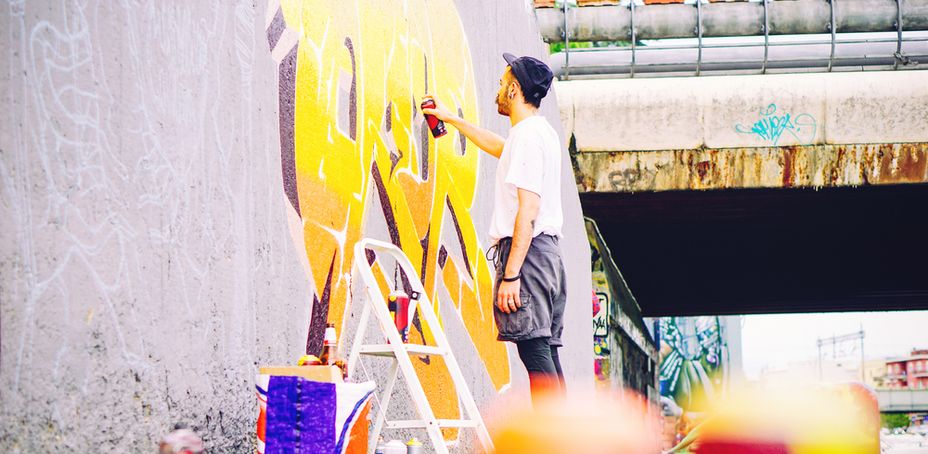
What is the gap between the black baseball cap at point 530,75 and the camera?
483 centimetres

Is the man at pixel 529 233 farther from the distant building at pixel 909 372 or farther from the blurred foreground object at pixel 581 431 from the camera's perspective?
the distant building at pixel 909 372

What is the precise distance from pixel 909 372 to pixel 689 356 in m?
87.1

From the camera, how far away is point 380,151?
185 inches

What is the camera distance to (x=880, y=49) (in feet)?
41.5

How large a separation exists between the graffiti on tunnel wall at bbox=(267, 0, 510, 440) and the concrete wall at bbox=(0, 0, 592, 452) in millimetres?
16

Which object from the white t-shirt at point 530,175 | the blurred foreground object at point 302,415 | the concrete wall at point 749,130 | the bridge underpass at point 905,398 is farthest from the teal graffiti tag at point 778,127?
the bridge underpass at point 905,398

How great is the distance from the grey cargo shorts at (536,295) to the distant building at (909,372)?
121 m

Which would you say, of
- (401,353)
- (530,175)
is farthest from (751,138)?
(401,353)

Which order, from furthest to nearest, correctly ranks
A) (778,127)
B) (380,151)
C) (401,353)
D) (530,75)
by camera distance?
(778,127), (530,75), (380,151), (401,353)

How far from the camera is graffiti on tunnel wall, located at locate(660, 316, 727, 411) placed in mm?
40188

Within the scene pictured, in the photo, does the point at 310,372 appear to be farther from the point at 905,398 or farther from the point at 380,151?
the point at 905,398

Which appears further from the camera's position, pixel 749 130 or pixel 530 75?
pixel 749 130

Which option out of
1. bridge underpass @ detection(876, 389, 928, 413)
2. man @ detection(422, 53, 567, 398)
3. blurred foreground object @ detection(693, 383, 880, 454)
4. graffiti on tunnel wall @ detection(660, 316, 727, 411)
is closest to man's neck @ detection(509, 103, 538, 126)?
man @ detection(422, 53, 567, 398)

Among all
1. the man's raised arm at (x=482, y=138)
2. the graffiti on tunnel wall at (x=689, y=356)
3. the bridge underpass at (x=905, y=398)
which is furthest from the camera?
the bridge underpass at (x=905, y=398)
